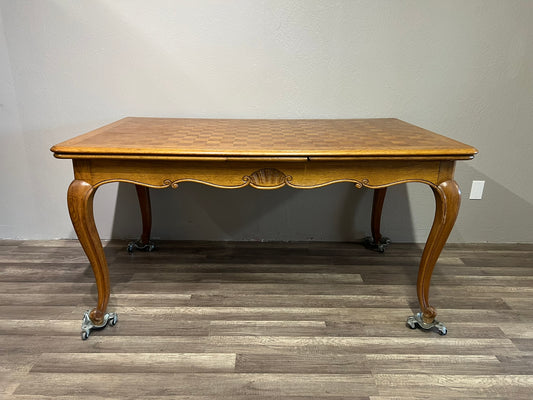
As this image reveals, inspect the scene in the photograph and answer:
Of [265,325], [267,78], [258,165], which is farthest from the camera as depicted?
[267,78]

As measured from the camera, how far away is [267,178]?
128cm

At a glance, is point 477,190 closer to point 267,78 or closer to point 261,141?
point 267,78

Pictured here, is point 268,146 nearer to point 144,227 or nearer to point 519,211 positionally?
point 144,227

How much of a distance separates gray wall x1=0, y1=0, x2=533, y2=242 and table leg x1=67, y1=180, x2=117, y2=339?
2.53 ft

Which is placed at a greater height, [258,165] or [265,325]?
[258,165]

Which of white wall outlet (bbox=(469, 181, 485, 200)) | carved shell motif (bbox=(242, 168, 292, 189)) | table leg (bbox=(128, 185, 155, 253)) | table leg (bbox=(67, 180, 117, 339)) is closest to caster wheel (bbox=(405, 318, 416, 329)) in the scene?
carved shell motif (bbox=(242, 168, 292, 189))

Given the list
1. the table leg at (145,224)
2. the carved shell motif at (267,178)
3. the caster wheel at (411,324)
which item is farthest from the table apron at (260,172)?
the table leg at (145,224)

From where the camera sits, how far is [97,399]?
1.13 m

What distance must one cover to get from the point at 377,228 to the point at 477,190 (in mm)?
603

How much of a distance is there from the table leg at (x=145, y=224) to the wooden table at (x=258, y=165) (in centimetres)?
58

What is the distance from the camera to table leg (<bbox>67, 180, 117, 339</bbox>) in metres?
1.27

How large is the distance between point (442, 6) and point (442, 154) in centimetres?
101

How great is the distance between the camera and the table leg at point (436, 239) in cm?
130

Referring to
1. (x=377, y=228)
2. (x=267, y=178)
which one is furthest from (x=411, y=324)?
(x=267, y=178)
